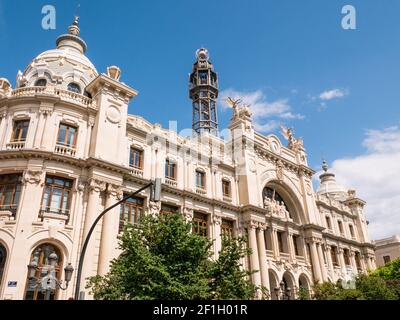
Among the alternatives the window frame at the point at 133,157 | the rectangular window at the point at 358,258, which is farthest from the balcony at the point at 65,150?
the rectangular window at the point at 358,258

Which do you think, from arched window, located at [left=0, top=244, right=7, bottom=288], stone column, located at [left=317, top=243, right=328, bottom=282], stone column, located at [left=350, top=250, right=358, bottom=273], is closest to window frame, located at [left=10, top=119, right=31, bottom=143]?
arched window, located at [left=0, top=244, right=7, bottom=288]

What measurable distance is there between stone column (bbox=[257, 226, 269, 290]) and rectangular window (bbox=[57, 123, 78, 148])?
1756 centimetres

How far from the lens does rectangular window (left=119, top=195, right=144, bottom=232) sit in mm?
22928

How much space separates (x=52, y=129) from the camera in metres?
21.8

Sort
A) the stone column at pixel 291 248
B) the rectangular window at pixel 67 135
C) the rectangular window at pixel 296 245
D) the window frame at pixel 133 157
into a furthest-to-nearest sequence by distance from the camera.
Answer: the rectangular window at pixel 296 245 → the stone column at pixel 291 248 → the window frame at pixel 133 157 → the rectangular window at pixel 67 135

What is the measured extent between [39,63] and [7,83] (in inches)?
144

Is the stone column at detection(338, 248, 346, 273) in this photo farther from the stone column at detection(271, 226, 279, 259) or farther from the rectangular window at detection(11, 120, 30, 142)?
the rectangular window at detection(11, 120, 30, 142)

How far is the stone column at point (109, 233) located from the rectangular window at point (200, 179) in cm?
852

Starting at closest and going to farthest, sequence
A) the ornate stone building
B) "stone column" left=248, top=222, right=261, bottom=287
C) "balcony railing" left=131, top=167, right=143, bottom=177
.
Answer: the ornate stone building → "balcony railing" left=131, top=167, right=143, bottom=177 → "stone column" left=248, top=222, right=261, bottom=287

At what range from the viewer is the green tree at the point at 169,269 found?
592 inches

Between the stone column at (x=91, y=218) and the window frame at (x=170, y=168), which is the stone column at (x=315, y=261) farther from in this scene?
the stone column at (x=91, y=218)

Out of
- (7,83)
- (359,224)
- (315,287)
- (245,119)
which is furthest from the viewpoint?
(359,224)
